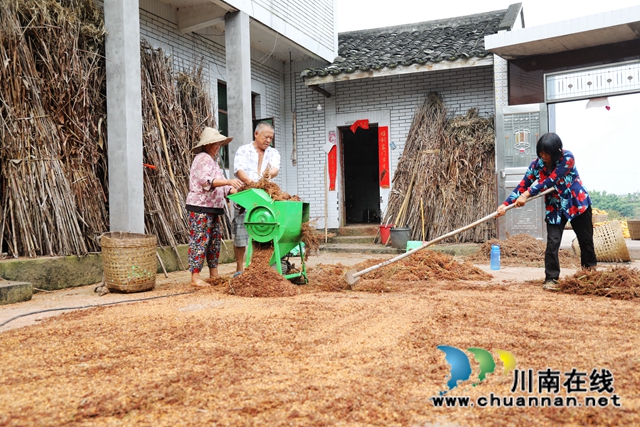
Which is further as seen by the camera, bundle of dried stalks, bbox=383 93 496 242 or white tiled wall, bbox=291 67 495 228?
white tiled wall, bbox=291 67 495 228

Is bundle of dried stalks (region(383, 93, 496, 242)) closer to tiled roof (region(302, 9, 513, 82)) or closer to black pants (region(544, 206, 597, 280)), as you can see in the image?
tiled roof (region(302, 9, 513, 82))

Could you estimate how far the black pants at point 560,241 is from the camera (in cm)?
468

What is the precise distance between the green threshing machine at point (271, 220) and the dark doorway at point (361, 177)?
31.0ft

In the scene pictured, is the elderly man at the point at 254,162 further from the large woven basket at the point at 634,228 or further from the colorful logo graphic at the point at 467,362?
the large woven basket at the point at 634,228

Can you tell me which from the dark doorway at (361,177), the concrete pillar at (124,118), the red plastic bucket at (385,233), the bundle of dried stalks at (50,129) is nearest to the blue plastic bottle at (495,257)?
the red plastic bucket at (385,233)

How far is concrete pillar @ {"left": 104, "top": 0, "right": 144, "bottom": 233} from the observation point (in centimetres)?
570

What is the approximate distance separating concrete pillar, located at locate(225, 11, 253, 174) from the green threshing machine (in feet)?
10.8

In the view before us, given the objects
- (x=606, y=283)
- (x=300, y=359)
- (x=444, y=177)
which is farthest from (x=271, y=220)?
(x=444, y=177)

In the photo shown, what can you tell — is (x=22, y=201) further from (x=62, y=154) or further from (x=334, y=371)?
(x=334, y=371)

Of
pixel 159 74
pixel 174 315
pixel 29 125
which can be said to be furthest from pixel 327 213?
pixel 174 315

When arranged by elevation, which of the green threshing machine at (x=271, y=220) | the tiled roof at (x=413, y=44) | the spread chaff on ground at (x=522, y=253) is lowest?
the spread chaff on ground at (x=522, y=253)

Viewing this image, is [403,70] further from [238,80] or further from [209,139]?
[209,139]

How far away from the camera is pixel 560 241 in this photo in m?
4.71

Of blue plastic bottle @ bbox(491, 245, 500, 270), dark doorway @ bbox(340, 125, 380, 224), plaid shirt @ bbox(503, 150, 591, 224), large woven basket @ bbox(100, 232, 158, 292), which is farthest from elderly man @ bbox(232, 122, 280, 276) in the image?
dark doorway @ bbox(340, 125, 380, 224)
